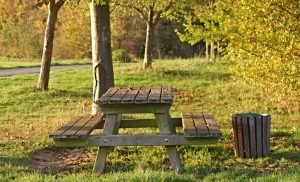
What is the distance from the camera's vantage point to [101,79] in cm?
1128

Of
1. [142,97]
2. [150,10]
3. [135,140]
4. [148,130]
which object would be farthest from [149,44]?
[135,140]

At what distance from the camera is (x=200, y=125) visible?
291 inches

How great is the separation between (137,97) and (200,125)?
3.22 feet

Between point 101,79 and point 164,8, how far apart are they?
1240 cm

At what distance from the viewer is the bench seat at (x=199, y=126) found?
22.2 ft

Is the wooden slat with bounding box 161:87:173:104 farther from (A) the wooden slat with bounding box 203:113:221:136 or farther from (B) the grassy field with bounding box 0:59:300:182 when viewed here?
(B) the grassy field with bounding box 0:59:300:182

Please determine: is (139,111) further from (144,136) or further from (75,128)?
(75,128)

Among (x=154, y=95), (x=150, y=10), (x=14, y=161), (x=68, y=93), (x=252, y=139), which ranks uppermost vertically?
(x=150, y=10)

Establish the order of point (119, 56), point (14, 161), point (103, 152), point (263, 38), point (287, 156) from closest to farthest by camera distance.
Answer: point (103, 152), point (14, 161), point (287, 156), point (263, 38), point (119, 56)

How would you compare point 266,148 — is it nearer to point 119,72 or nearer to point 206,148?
point 206,148

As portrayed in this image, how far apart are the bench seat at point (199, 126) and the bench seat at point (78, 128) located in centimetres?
135

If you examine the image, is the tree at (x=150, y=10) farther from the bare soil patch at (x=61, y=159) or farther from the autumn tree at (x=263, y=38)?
the bare soil patch at (x=61, y=159)

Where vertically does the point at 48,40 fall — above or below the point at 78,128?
above

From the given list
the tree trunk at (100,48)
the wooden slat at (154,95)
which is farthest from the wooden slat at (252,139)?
the tree trunk at (100,48)
